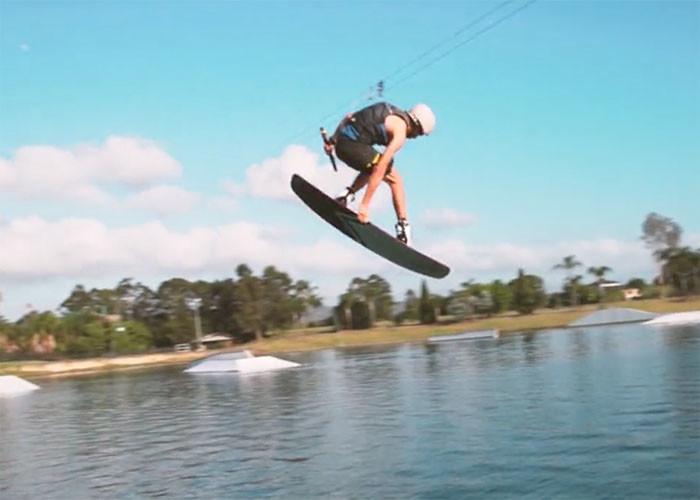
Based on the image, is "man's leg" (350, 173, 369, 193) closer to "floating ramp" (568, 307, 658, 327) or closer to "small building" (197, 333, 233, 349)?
"floating ramp" (568, 307, 658, 327)

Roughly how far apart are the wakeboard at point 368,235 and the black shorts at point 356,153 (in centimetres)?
89

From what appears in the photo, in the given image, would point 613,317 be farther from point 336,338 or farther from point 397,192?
point 397,192

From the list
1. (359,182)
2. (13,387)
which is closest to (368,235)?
(359,182)

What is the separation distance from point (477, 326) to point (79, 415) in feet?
285

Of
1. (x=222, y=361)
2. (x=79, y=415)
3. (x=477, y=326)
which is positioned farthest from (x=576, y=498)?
(x=477, y=326)

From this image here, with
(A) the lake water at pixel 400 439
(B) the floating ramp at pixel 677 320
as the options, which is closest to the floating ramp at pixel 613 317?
(B) the floating ramp at pixel 677 320

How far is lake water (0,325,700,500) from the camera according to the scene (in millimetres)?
17172

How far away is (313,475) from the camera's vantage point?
1923 centimetres

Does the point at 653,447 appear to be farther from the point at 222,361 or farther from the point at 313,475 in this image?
the point at 222,361

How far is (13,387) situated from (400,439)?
5626 centimetres

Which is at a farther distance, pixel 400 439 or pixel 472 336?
pixel 472 336

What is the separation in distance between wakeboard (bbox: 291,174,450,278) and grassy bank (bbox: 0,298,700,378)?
91.3 meters

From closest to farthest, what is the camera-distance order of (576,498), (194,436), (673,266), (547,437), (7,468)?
(576,498) → (547,437) → (7,468) → (194,436) → (673,266)

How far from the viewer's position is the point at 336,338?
11825 cm
